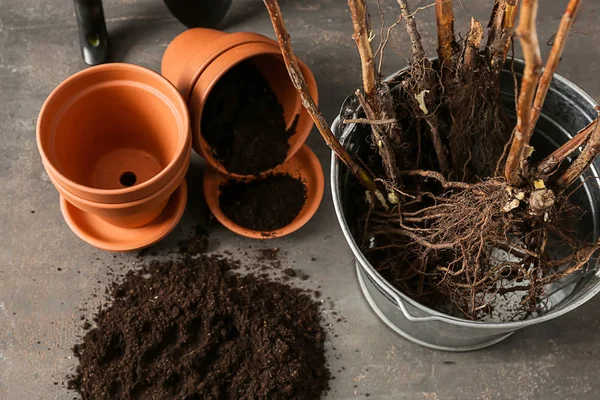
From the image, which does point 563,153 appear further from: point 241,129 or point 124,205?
point 124,205

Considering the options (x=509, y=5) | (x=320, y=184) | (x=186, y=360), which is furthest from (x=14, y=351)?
(x=509, y=5)

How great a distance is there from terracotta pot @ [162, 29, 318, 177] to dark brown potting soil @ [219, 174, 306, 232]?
7 cm

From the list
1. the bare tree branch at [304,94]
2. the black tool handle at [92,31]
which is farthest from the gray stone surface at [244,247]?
the bare tree branch at [304,94]

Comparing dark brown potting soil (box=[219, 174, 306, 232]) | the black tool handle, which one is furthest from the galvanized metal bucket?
the black tool handle

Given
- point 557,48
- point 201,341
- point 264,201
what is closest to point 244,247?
point 264,201

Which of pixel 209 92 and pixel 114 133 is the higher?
pixel 209 92

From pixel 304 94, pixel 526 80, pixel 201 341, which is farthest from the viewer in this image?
pixel 201 341

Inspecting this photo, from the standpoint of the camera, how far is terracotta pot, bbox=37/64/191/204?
0.97 meters

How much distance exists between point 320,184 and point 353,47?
13.9 inches

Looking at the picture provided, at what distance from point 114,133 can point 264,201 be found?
315mm

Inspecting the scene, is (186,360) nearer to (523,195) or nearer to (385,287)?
(385,287)

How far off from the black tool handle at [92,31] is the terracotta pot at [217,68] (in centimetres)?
18

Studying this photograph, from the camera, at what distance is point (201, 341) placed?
1069mm

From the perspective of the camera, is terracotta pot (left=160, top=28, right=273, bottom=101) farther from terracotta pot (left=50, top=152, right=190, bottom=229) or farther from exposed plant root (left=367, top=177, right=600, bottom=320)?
exposed plant root (left=367, top=177, right=600, bottom=320)
